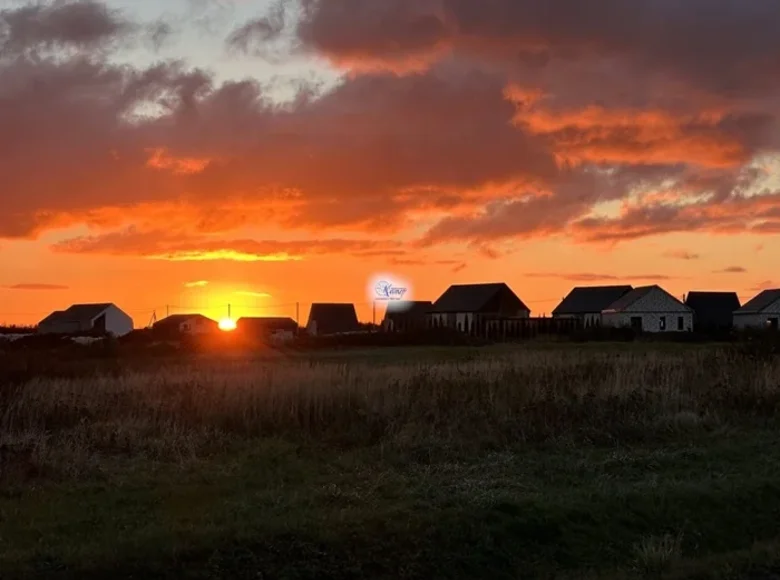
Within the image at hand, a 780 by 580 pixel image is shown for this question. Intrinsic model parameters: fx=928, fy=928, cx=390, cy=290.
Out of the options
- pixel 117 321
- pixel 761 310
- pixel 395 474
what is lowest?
pixel 395 474

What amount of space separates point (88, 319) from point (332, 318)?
31532 mm

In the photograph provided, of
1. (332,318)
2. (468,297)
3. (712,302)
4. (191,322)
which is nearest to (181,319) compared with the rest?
(191,322)

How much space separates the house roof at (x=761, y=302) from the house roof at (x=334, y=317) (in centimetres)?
4872

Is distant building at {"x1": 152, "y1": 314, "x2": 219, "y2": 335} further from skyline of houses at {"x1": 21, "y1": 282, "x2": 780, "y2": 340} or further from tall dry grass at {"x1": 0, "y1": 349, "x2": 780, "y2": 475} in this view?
tall dry grass at {"x1": 0, "y1": 349, "x2": 780, "y2": 475}

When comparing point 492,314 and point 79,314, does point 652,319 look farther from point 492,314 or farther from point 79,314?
point 79,314

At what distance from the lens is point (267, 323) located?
120 metres

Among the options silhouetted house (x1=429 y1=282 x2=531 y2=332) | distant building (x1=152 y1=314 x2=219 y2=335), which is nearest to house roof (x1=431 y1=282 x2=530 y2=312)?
silhouetted house (x1=429 y1=282 x2=531 y2=332)

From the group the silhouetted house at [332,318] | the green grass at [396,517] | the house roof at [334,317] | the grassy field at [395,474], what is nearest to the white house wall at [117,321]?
the silhouetted house at [332,318]

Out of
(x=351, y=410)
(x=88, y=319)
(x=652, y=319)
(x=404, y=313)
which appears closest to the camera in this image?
(x=351, y=410)

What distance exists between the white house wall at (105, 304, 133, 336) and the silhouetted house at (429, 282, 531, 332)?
41.4 metres

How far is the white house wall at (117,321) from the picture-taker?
385ft

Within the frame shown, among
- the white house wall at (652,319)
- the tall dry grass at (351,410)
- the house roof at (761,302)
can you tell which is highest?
the house roof at (761,302)

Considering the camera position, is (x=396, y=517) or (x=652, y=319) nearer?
(x=396, y=517)

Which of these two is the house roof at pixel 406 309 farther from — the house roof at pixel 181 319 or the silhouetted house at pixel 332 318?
the house roof at pixel 181 319
